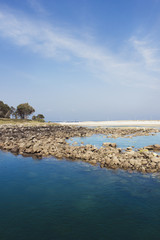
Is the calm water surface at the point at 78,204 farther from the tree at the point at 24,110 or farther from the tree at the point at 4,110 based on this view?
the tree at the point at 24,110

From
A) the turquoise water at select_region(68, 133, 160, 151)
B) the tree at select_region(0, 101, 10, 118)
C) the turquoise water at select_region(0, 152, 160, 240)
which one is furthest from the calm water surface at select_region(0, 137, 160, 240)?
the tree at select_region(0, 101, 10, 118)

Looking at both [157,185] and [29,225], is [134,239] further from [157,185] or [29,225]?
[157,185]

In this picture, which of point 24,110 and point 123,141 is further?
point 24,110

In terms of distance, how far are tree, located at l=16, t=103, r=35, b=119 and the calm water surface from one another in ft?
418

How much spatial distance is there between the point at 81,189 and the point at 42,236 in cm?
559

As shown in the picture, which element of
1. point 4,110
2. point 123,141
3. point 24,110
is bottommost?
point 123,141

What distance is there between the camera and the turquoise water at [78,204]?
8.57 m

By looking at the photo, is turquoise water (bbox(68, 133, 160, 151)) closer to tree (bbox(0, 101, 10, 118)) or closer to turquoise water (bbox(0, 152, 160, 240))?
turquoise water (bbox(0, 152, 160, 240))

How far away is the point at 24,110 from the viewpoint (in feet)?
461

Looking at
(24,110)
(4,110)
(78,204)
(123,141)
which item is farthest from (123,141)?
(24,110)

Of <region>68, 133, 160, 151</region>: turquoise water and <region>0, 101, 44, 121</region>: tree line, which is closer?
<region>68, 133, 160, 151</region>: turquoise water

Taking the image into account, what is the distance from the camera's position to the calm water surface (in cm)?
857

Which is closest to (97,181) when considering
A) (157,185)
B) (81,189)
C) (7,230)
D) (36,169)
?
(81,189)

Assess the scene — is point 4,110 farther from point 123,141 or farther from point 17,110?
point 123,141
